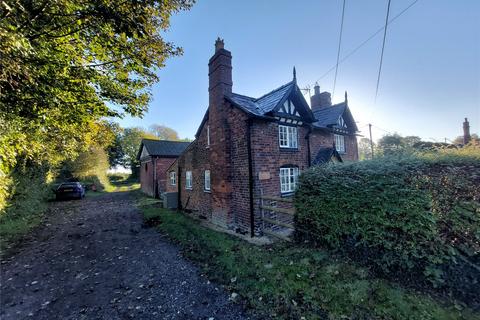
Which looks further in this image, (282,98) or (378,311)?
(282,98)

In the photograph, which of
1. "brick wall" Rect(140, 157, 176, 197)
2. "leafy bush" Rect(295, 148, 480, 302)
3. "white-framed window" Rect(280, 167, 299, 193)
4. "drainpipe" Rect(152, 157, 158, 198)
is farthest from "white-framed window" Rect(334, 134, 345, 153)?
"drainpipe" Rect(152, 157, 158, 198)

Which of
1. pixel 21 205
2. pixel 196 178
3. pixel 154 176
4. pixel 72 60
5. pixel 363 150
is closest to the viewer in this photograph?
pixel 72 60

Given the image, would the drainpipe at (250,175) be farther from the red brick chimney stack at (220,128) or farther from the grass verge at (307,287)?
the grass verge at (307,287)

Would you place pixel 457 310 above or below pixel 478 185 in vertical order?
below

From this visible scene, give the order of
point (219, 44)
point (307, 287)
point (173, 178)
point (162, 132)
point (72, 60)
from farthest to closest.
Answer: point (162, 132) < point (173, 178) < point (219, 44) < point (72, 60) < point (307, 287)

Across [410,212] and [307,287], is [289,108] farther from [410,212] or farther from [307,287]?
[307,287]

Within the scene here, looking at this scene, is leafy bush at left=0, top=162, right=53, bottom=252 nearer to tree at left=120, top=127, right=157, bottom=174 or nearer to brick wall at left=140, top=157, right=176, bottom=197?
brick wall at left=140, top=157, right=176, bottom=197

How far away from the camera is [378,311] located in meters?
3.38

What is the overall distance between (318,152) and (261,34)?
7422 mm

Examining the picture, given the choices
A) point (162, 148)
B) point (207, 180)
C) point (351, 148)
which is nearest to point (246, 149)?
point (207, 180)

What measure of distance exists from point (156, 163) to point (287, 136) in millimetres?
17256

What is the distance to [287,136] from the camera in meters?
10.3

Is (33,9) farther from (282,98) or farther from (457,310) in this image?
(457,310)

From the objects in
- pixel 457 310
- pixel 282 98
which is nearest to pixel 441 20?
pixel 282 98
